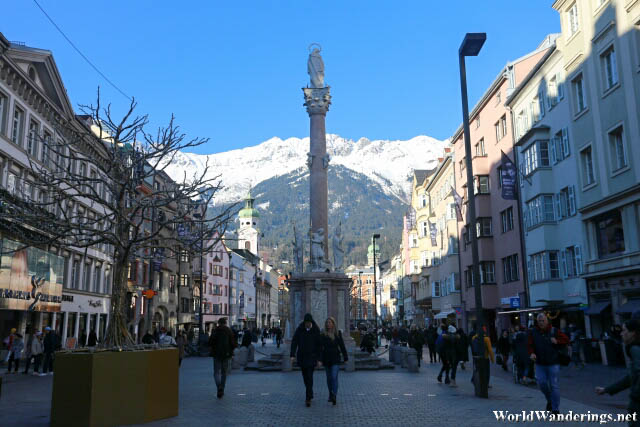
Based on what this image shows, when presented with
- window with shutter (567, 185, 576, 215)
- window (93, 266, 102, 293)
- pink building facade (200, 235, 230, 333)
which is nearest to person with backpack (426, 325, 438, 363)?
window with shutter (567, 185, 576, 215)

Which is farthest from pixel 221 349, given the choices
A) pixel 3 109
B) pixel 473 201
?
pixel 3 109

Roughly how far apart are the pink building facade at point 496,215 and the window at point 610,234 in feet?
33.0

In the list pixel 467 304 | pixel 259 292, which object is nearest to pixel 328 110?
pixel 467 304

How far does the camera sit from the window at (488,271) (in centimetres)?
4450

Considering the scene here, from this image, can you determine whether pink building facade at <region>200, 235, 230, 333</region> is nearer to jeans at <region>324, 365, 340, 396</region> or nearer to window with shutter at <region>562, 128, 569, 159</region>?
window with shutter at <region>562, 128, 569, 159</region>

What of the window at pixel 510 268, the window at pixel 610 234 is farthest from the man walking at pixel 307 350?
the window at pixel 510 268

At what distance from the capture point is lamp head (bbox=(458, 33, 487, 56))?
624 inches

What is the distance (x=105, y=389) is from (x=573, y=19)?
29.0 m

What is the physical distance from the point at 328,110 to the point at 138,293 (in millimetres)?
30620

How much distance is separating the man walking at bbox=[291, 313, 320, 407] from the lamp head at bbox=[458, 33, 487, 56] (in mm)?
8488

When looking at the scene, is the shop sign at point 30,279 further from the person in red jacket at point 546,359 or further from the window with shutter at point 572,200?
the window with shutter at point 572,200

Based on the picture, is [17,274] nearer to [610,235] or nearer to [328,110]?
[328,110]

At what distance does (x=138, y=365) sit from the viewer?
35.4ft

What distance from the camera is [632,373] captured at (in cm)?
634
